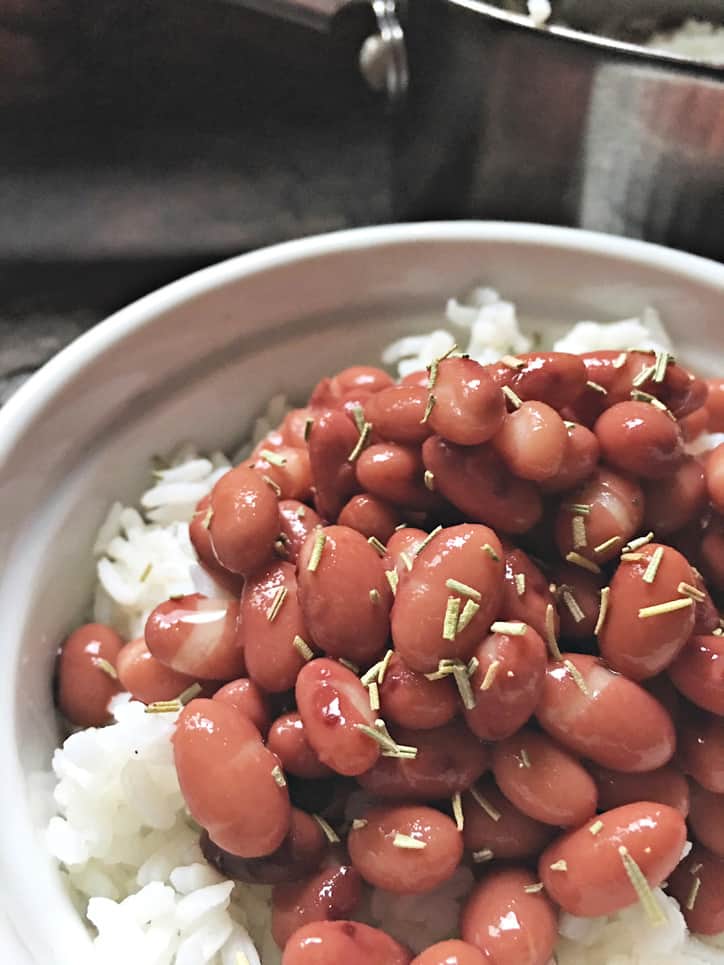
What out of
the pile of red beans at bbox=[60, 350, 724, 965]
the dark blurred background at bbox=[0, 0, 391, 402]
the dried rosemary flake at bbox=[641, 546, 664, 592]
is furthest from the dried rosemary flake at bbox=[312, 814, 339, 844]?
the dark blurred background at bbox=[0, 0, 391, 402]

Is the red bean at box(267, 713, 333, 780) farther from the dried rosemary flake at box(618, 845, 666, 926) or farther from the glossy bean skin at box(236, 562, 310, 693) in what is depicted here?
the dried rosemary flake at box(618, 845, 666, 926)

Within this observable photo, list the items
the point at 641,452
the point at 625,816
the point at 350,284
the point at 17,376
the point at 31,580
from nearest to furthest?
the point at 625,816
the point at 641,452
the point at 31,580
the point at 350,284
the point at 17,376

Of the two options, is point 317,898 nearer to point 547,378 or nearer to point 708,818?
point 708,818

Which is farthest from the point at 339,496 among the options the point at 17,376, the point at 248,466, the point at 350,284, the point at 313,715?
the point at 17,376

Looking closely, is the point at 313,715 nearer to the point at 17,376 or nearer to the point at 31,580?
the point at 31,580

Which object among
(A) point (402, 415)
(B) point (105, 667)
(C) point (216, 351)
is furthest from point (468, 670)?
(C) point (216, 351)
